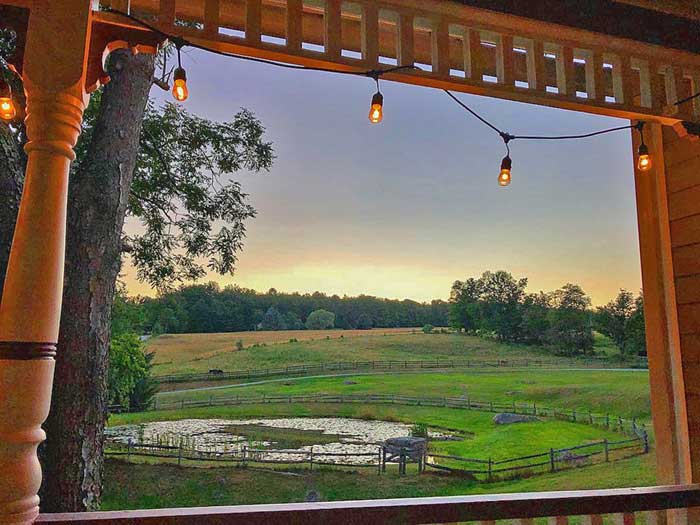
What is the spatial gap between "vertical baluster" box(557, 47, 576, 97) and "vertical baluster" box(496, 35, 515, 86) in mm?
195

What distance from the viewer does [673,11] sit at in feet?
6.61

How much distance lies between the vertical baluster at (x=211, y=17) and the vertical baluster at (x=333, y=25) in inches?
12.7

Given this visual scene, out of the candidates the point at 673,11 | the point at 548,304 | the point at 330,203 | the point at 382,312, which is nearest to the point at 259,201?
the point at 330,203

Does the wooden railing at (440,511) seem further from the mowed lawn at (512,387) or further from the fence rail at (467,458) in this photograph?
the mowed lawn at (512,387)

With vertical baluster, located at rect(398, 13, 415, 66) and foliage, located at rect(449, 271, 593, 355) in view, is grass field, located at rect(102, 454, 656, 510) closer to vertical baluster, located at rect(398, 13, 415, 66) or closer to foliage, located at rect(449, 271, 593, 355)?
foliage, located at rect(449, 271, 593, 355)

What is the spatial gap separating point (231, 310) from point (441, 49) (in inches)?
67.9

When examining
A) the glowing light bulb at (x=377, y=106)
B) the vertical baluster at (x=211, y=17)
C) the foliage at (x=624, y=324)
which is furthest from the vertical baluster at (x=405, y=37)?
the foliage at (x=624, y=324)

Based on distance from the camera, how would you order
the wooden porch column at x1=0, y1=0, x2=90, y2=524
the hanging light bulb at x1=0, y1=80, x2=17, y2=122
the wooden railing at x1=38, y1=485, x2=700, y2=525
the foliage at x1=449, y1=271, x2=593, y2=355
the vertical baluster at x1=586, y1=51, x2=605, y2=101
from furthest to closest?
the foliage at x1=449, y1=271, x2=593, y2=355
the vertical baluster at x1=586, y1=51, x2=605, y2=101
the hanging light bulb at x1=0, y1=80, x2=17, y2=122
the wooden railing at x1=38, y1=485, x2=700, y2=525
the wooden porch column at x1=0, y1=0, x2=90, y2=524

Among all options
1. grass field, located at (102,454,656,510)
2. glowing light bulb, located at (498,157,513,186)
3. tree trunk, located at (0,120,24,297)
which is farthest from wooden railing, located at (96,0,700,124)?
grass field, located at (102,454,656,510)

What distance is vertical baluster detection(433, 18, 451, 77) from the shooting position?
A: 5.01 ft

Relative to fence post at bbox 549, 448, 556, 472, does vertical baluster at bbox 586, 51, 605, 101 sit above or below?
above

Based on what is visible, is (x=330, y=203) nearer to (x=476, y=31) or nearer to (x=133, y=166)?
(x=133, y=166)

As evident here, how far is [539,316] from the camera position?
2908 mm

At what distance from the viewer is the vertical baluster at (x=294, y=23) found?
55.3 inches
